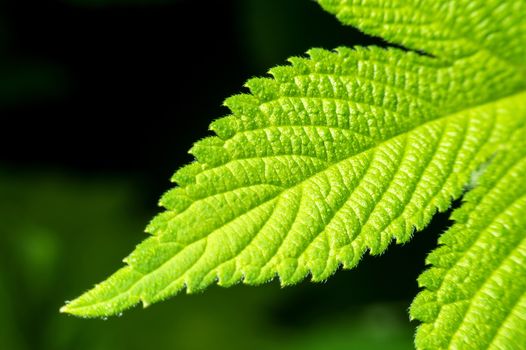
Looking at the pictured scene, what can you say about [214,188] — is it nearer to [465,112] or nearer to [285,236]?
[285,236]

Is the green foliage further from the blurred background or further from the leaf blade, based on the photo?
the blurred background

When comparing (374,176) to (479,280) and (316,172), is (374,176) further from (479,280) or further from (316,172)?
(479,280)

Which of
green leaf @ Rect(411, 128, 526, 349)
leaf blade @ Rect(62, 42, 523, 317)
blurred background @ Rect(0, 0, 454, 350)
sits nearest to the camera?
leaf blade @ Rect(62, 42, 523, 317)

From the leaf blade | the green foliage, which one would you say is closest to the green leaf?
the green foliage

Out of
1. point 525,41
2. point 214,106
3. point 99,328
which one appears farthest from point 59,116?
point 525,41

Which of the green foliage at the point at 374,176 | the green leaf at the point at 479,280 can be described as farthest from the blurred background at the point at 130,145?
the green leaf at the point at 479,280

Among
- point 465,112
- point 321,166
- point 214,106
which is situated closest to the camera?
point 321,166

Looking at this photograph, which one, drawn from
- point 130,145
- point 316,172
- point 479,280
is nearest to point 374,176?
point 316,172

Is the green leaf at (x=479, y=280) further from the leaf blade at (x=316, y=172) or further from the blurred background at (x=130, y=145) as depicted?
the blurred background at (x=130, y=145)

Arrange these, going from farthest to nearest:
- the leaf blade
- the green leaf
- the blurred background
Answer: the blurred background → the green leaf → the leaf blade
